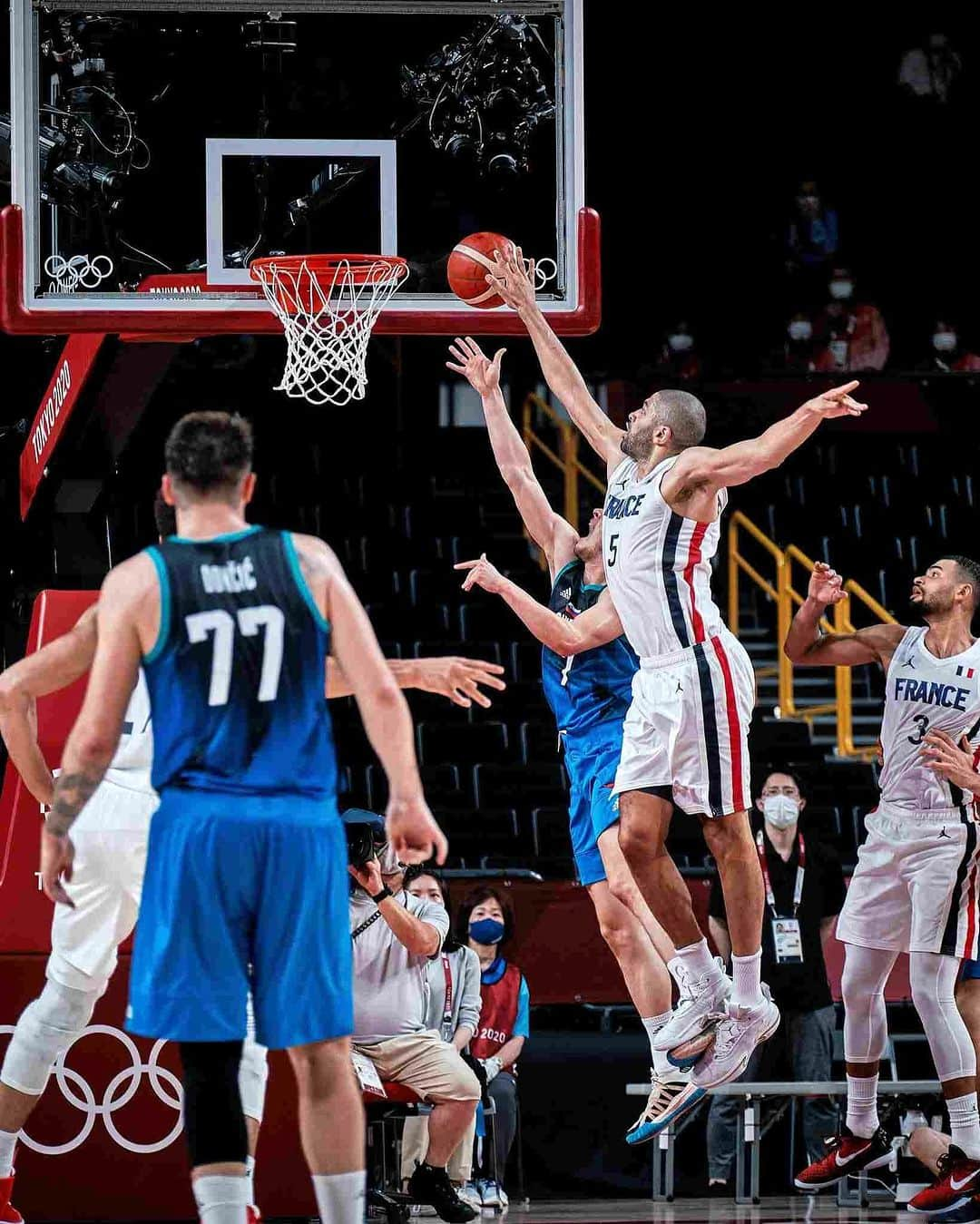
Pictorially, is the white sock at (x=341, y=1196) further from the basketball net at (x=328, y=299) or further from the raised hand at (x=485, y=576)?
the basketball net at (x=328, y=299)

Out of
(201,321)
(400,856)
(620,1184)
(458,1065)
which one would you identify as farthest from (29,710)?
(620,1184)

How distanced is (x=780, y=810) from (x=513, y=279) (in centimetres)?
413

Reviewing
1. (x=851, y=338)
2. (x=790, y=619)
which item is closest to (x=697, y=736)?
(x=790, y=619)

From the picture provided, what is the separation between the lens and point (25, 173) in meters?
8.36

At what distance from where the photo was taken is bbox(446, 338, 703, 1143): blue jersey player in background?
765cm

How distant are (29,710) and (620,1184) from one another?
603cm

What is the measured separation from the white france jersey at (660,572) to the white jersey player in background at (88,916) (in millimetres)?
899

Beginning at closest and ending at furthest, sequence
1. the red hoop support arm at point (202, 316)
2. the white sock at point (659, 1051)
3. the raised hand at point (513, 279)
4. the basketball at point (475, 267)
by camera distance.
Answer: the white sock at point (659, 1051)
the raised hand at point (513, 279)
the red hoop support arm at point (202, 316)
the basketball at point (475, 267)

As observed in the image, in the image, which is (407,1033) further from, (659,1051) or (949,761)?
(949,761)

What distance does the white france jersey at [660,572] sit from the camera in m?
7.36

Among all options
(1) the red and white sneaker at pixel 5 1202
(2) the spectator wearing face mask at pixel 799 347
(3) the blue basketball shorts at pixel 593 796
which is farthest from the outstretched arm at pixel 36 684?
(2) the spectator wearing face mask at pixel 799 347

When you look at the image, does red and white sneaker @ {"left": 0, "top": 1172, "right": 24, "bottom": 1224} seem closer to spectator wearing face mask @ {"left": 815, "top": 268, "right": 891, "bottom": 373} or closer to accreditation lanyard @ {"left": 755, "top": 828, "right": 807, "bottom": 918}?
accreditation lanyard @ {"left": 755, "top": 828, "right": 807, "bottom": 918}

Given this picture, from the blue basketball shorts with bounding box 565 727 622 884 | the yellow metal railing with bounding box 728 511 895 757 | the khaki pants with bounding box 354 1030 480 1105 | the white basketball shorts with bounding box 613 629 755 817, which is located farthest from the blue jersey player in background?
the yellow metal railing with bounding box 728 511 895 757

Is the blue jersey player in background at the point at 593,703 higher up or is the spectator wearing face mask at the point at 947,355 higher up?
the spectator wearing face mask at the point at 947,355
